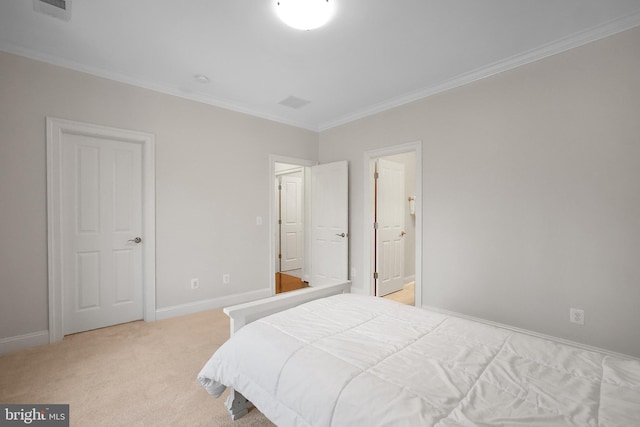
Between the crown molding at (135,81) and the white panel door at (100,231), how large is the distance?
2.12 feet

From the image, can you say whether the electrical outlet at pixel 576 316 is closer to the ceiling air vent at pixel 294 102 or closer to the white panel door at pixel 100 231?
the ceiling air vent at pixel 294 102

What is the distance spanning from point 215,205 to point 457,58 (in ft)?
10.3

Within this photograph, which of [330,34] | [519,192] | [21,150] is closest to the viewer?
[330,34]

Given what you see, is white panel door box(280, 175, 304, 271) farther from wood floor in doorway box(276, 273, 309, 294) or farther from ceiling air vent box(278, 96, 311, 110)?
ceiling air vent box(278, 96, 311, 110)

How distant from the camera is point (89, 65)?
285cm

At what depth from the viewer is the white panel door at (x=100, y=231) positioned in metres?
2.85

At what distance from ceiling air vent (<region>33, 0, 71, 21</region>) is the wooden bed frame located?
95.9 inches

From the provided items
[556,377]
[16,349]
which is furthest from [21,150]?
[556,377]

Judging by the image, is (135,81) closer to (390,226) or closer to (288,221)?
(288,221)

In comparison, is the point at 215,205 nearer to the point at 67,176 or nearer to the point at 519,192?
the point at 67,176

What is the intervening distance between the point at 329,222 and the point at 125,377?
3.06 meters

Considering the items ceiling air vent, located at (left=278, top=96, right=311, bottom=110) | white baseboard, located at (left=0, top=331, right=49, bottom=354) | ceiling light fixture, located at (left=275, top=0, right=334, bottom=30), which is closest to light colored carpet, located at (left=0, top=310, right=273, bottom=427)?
white baseboard, located at (left=0, top=331, right=49, bottom=354)

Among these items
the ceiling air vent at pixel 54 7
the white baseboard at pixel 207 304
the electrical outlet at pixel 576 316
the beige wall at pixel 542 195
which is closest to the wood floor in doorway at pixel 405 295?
the beige wall at pixel 542 195

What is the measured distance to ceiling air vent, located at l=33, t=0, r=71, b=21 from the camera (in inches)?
79.8
